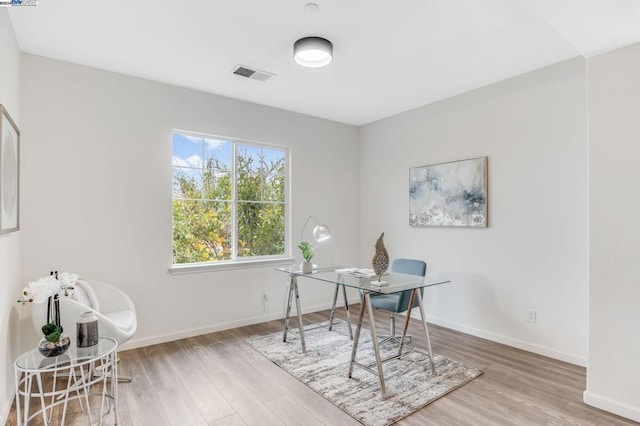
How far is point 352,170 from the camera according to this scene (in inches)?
204

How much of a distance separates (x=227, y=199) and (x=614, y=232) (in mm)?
3530

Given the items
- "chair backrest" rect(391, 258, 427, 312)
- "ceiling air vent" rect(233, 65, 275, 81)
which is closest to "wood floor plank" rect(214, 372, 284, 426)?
"chair backrest" rect(391, 258, 427, 312)

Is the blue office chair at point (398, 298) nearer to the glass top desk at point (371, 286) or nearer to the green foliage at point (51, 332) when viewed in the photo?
the glass top desk at point (371, 286)

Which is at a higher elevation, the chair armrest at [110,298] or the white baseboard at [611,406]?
the chair armrest at [110,298]

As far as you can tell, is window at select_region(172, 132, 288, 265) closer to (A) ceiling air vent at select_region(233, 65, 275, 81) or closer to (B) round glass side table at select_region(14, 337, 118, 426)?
(A) ceiling air vent at select_region(233, 65, 275, 81)

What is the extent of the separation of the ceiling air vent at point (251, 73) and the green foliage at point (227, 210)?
1.04m

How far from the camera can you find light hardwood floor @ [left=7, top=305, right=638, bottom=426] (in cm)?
220

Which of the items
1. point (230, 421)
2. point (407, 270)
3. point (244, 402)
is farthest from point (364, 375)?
point (407, 270)

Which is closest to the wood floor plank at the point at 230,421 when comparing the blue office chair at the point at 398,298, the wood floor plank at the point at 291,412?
the wood floor plank at the point at 291,412

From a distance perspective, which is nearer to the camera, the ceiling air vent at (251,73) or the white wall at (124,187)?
the white wall at (124,187)

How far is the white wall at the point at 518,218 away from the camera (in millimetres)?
3025

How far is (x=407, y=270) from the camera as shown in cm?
370

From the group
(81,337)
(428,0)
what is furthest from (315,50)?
(81,337)

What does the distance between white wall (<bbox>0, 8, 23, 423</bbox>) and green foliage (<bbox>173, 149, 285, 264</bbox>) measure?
4.44ft
